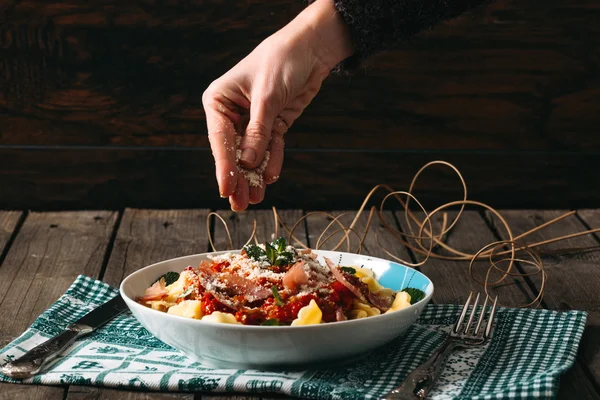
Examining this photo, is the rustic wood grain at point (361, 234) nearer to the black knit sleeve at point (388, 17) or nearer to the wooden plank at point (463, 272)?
the wooden plank at point (463, 272)

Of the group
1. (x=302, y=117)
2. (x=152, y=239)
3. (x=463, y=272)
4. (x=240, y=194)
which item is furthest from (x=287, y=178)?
(x=240, y=194)

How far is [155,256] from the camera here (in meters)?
1.72

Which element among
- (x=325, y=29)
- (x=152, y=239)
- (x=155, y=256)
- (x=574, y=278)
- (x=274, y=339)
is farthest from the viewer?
(x=152, y=239)

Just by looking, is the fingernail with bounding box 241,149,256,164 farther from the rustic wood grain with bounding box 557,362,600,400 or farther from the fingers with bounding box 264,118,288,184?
the rustic wood grain with bounding box 557,362,600,400

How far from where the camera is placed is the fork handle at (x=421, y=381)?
3.17 ft

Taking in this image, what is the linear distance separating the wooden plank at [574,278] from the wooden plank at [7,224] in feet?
3.47

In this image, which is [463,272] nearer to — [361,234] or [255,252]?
[361,234]

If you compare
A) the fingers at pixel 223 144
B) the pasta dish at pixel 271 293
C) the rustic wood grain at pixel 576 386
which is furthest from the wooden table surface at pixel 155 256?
the fingers at pixel 223 144

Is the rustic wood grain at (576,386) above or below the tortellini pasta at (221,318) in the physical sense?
below

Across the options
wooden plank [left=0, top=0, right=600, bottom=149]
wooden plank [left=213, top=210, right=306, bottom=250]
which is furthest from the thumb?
wooden plank [left=0, top=0, right=600, bottom=149]

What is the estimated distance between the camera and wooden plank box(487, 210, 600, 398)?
47.3 inches

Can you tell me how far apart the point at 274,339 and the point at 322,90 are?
4.40 feet

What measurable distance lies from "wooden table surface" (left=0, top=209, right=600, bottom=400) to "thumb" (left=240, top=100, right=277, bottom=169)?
1.26 feet

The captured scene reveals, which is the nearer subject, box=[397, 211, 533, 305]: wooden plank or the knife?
the knife
